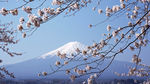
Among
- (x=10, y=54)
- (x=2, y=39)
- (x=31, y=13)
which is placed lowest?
(x=31, y=13)

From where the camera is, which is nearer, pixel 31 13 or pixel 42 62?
pixel 31 13

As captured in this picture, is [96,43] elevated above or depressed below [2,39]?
below

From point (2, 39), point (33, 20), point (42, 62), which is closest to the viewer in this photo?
point (33, 20)

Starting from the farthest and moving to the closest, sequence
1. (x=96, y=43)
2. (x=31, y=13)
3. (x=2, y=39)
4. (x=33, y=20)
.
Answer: (x=2, y=39) < (x=96, y=43) < (x=31, y=13) < (x=33, y=20)

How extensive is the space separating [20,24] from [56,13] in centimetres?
49

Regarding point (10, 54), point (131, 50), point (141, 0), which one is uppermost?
point (10, 54)

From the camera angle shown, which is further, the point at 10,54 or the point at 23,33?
the point at 10,54

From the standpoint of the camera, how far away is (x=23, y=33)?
2.85 m

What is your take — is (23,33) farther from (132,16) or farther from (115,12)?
(132,16)

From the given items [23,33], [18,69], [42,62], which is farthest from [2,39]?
[18,69]

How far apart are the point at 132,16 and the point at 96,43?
1.14 meters

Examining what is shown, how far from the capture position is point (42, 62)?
473ft

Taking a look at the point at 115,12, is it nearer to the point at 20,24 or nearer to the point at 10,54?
the point at 20,24

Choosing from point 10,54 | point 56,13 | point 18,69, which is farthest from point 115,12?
point 18,69
